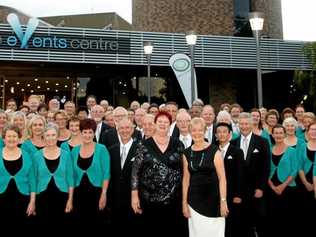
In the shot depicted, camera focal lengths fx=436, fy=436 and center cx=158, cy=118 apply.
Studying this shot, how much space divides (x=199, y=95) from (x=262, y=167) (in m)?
17.7

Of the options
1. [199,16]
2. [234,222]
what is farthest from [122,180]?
[199,16]

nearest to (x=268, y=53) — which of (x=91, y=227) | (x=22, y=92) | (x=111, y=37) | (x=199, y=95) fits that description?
(x=199, y=95)

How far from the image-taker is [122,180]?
19.9ft

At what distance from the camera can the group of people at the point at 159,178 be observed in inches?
207

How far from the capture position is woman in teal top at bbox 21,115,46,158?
628 centimetres

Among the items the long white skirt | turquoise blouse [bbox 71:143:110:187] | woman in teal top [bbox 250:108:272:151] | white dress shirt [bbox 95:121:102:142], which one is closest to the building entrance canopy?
white dress shirt [bbox 95:121:102:142]

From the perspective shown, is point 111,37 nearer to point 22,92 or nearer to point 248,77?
point 22,92

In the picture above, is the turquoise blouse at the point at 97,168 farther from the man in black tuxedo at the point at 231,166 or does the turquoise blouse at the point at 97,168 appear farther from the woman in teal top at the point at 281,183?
the woman in teal top at the point at 281,183

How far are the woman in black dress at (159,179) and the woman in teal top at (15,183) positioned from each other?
1.47 meters

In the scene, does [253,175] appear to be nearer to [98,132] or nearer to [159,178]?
[159,178]

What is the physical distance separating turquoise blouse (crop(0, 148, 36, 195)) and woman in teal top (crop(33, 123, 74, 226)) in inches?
3.4

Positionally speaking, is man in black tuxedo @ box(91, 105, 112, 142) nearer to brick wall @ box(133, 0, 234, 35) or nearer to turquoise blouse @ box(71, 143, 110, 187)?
turquoise blouse @ box(71, 143, 110, 187)

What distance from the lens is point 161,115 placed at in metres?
5.53

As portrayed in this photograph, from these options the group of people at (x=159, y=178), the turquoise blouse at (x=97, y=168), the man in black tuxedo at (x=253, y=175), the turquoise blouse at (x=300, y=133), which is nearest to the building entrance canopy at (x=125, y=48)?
the group of people at (x=159, y=178)
